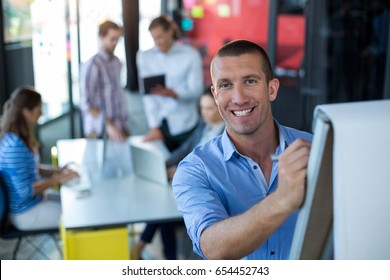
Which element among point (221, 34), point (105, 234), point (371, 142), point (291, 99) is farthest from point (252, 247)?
point (221, 34)

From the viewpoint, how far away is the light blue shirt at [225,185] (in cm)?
117

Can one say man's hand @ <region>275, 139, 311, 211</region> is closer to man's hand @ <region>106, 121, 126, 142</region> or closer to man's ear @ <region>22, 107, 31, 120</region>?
man's ear @ <region>22, 107, 31, 120</region>

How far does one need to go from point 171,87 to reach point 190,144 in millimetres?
621

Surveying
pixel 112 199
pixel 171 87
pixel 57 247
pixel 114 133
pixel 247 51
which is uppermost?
pixel 247 51

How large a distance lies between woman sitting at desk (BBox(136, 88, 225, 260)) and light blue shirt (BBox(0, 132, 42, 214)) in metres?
0.69

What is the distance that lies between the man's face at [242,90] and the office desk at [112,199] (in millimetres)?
1552

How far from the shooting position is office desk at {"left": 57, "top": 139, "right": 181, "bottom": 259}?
8.71 feet

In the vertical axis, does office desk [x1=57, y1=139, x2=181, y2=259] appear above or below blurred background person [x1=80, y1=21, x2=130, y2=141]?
below

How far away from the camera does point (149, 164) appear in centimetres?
303

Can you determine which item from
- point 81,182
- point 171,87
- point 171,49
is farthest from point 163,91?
point 81,182

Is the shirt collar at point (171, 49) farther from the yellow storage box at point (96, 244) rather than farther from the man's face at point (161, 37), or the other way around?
the yellow storage box at point (96, 244)

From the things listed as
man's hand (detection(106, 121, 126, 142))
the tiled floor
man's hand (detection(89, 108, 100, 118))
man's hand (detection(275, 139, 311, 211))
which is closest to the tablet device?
man's hand (detection(106, 121, 126, 142))

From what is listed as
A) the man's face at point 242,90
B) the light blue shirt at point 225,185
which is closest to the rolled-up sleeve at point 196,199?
the light blue shirt at point 225,185

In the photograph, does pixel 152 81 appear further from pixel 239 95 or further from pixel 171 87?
pixel 239 95
